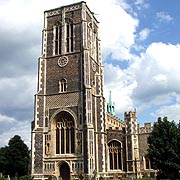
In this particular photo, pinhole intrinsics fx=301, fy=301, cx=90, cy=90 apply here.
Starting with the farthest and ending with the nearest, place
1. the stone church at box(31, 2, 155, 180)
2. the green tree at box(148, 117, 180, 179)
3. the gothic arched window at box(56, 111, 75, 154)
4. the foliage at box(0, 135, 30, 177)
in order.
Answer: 1. the foliage at box(0, 135, 30, 177)
2. the gothic arched window at box(56, 111, 75, 154)
3. the stone church at box(31, 2, 155, 180)
4. the green tree at box(148, 117, 180, 179)

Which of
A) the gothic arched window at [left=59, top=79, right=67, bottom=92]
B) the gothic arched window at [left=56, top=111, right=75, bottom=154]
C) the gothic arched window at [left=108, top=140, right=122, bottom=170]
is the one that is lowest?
the gothic arched window at [left=108, top=140, right=122, bottom=170]

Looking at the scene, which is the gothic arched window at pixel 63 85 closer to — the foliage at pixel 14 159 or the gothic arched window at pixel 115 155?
the gothic arched window at pixel 115 155

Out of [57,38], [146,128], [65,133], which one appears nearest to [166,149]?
[146,128]

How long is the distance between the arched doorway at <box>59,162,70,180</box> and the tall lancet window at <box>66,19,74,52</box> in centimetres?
1590

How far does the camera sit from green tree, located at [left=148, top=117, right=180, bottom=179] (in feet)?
93.6

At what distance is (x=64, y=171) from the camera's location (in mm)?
38344

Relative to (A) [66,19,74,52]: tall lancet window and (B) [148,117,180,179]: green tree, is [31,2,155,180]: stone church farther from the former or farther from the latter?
(B) [148,117,180,179]: green tree

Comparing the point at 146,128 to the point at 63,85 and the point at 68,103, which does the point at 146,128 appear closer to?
the point at 68,103

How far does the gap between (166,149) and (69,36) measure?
22.4m

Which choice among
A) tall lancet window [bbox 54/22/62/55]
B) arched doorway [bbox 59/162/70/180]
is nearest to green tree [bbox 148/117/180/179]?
arched doorway [bbox 59/162/70/180]

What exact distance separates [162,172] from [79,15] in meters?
25.3

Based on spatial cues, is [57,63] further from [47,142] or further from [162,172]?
[162,172]

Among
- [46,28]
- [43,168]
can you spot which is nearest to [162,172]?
[43,168]

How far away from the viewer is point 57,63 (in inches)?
1682
